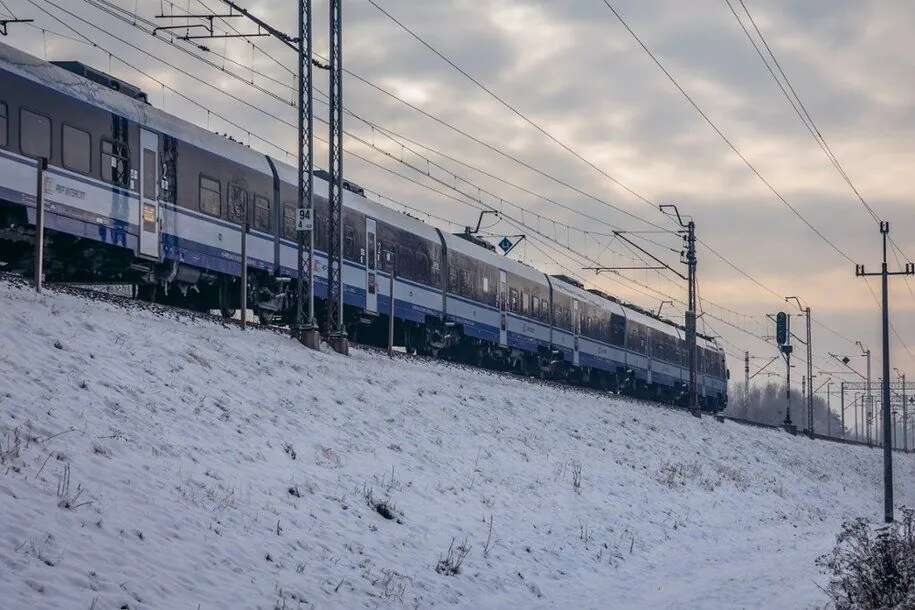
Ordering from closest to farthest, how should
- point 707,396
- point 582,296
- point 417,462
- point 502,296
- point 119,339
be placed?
point 119,339
point 417,462
point 502,296
point 582,296
point 707,396

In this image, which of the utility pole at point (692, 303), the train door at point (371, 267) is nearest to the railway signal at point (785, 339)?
the utility pole at point (692, 303)

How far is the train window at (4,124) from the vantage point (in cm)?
1852

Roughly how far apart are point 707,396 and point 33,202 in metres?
53.8

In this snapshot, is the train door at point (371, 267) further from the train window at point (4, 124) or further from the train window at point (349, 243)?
the train window at point (4, 124)

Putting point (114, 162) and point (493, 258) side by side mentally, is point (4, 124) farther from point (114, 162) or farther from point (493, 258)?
point (493, 258)

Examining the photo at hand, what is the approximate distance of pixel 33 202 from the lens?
19.2 metres

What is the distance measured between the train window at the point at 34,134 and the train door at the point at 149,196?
271cm

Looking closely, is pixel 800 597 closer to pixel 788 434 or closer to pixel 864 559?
pixel 864 559

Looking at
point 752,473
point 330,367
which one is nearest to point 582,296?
point 752,473

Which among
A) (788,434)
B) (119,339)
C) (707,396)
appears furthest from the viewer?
(707,396)

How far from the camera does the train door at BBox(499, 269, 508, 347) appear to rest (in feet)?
132

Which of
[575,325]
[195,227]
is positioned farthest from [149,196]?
[575,325]

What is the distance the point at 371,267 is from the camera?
102 feet

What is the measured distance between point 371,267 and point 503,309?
415 inches
